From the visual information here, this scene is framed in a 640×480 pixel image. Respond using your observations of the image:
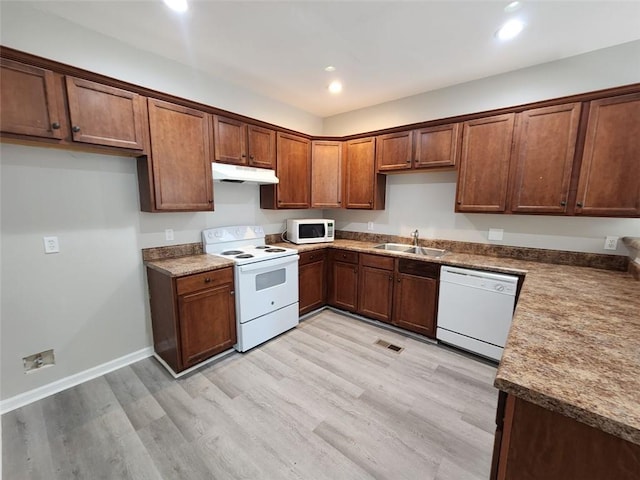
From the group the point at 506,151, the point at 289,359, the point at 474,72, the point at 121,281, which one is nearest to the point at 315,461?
the point at 289,359

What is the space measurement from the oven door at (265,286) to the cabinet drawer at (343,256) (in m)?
0.65

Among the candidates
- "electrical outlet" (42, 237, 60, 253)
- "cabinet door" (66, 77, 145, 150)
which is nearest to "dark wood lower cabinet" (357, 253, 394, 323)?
"cabinet door" (66, 77, 145, 150)

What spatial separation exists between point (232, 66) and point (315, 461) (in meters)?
3.27

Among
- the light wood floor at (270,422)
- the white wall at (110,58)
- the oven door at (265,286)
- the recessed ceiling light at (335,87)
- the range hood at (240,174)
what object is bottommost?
the light wood floor at (270,422)

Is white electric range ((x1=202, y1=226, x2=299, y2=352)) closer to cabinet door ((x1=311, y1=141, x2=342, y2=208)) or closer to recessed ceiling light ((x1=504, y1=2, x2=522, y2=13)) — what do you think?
cabinet door ((x1=311, y1=141, x2=342, y2=208))

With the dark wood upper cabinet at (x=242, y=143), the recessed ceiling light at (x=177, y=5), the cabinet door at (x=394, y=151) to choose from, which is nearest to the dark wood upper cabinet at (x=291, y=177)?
the dark wood upper cabinet at (x=242, y=143)

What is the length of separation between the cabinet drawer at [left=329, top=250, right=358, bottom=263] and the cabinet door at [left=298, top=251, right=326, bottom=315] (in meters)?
0.13

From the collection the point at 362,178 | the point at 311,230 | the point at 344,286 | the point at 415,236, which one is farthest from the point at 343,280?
the point at 362,178

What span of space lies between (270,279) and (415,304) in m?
1.59

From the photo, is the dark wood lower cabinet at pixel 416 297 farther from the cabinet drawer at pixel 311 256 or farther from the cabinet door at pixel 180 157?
the cabinet door at pixel 180 157

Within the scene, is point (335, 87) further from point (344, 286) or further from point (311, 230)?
point (344, 286)

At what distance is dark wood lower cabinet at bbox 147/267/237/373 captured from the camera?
221 cm

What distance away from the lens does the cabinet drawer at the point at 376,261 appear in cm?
303

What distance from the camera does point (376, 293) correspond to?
3.18m
